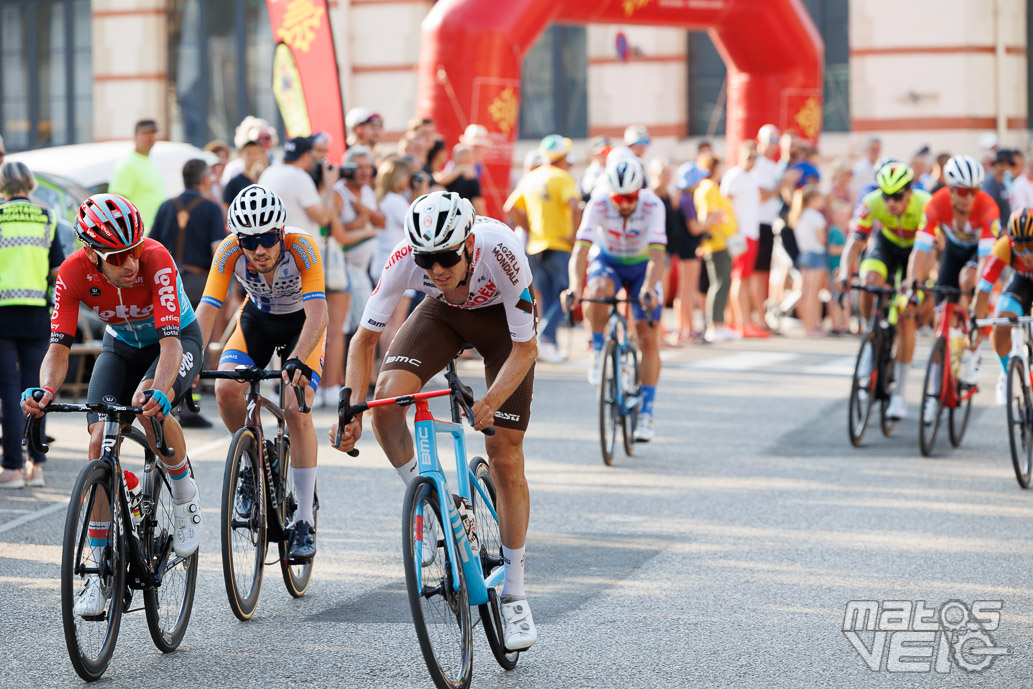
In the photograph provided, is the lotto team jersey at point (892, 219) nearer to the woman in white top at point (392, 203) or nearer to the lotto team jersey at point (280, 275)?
the woman in white top at point (392, 203)

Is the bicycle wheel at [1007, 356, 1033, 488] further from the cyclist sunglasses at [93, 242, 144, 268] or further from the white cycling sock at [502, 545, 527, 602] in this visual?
the cyclist sunglasses at [93, 242, 144, 268]

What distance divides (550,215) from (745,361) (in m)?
2.68

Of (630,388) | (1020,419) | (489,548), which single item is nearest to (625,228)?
(630,388)

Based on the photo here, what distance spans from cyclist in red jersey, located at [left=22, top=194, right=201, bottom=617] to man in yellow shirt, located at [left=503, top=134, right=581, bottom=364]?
28.9ft

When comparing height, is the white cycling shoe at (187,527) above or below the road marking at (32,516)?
above

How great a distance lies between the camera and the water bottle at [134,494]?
18.4ft

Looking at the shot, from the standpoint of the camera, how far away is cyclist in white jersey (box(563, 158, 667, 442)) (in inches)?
398

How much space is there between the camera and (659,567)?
7008mm

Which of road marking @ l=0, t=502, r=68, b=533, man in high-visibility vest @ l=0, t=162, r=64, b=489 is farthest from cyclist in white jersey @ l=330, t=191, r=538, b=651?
man in high-visibility vest @ l=0, t=162, r=64, b=489

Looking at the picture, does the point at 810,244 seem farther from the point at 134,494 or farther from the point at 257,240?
the point at 134,494

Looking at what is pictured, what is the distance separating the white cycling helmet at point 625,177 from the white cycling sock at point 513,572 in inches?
194

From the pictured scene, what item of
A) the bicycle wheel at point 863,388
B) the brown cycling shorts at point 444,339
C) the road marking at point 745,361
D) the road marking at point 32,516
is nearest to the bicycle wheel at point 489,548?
the brown cycling shorts at point 444,339

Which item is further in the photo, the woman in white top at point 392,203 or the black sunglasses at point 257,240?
the woman in white top at point 392,203

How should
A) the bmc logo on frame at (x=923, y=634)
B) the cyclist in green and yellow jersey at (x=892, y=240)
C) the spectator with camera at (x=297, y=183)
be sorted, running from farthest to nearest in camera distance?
the spectator with camera at (x=297, y=183), the cyclist in green and yellow jersey at (x=892, y=240), the bmc logo on frame at (x=923, y=634)
